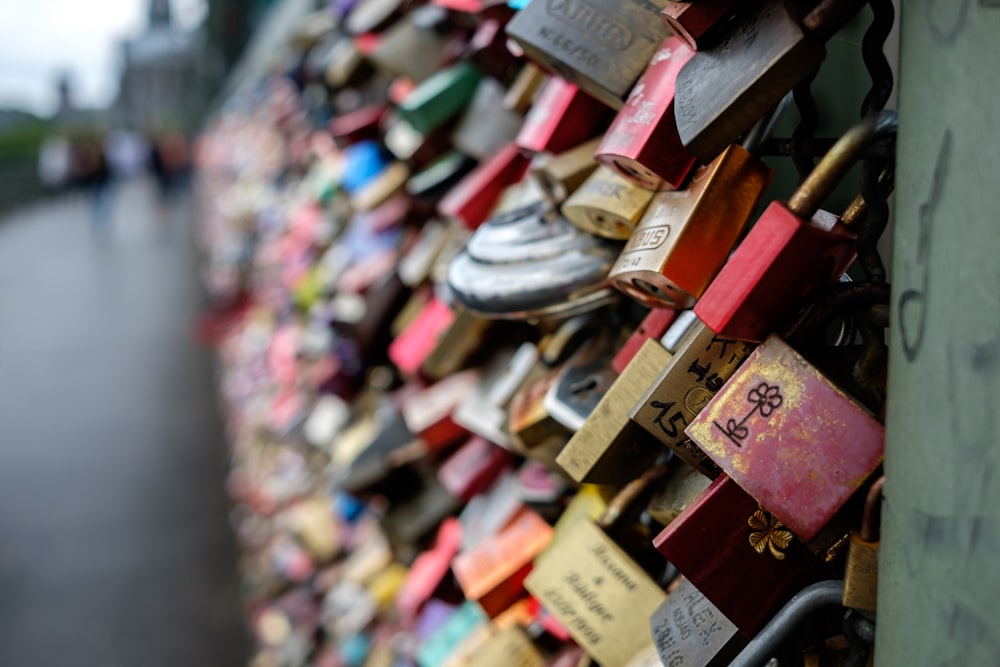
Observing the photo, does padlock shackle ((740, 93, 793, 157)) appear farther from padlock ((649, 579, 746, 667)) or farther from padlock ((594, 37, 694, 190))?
padlock ((649, 579, 746, 667))

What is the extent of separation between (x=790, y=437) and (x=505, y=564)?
69 centimetres

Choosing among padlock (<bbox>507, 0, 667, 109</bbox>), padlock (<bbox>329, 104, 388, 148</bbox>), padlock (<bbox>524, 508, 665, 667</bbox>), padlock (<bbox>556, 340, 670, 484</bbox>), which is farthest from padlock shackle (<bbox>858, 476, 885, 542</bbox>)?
padlock (<bbox>329, 104, 388, 148</bbox>)

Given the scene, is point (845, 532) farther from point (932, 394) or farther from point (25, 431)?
point (25, 431)

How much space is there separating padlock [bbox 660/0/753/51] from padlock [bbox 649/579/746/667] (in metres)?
0.44

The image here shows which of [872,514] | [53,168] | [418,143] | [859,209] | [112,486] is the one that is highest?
[859,209]

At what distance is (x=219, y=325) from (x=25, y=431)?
5.52ft

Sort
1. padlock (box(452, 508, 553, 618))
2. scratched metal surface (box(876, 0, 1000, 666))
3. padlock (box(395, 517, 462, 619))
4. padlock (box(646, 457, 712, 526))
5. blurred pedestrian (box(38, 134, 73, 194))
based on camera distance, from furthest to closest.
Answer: blurred pedestrian (box(38, 134, 73, 194)) → padlock (box(395, 517, 462, 619)) → padlock (box(452, 508, 553, 618)) → padlock (box(646, 457, 712, 526)) → scratched metal surface (box(876, 0, 1000, 666))

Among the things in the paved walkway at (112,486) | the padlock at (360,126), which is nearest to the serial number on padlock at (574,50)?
the padlock at (360,126)

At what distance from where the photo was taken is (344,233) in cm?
299

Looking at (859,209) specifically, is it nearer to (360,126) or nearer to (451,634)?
(451,634)

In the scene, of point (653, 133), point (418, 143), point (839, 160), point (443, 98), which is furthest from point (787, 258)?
point (418, 143)

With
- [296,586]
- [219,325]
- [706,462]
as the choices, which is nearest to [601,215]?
[706,462]

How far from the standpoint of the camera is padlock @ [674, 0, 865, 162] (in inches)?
27.6

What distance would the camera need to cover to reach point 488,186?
59.5 inches
